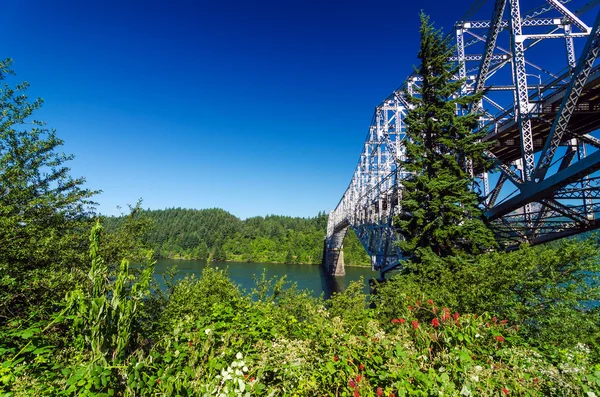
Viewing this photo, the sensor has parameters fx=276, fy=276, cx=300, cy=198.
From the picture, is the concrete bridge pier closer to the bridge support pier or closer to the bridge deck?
the bridge support pier

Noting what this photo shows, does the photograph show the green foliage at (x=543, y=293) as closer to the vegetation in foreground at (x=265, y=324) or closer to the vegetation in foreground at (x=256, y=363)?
the vegetation in foreground at (x=265, y=324)

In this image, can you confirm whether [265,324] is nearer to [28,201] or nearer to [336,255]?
[28,201]

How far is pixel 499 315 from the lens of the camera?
5305 millimetres

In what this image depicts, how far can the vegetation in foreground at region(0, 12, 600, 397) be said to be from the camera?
2.15 m

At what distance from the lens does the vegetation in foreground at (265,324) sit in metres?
2.15

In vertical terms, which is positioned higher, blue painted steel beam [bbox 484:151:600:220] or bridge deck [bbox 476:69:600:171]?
bridge deck [bbox 476:69:600:171]

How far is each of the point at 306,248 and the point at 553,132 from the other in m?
83.8

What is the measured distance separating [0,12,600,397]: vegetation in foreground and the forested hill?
67.7 metres

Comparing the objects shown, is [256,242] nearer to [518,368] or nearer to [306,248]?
[306,248]

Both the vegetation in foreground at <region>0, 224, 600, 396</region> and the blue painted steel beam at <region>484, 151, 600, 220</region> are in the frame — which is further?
the blue painted steel beam at <region>484, 151, 600, 220</region>

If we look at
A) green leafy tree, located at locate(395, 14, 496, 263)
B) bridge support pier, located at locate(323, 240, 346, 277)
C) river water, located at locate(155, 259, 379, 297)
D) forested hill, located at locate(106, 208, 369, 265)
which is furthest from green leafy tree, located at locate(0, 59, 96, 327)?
forested hill, located at locate(106, 208, 369, 265)

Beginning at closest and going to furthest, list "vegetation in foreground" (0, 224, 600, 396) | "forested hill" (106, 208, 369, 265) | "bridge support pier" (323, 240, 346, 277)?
"vegetation in foreground" (0, 224, 600, 396), "bridge support pier" (323, 240, 346, 277), "forested hill" (106, 208, 369, 265)

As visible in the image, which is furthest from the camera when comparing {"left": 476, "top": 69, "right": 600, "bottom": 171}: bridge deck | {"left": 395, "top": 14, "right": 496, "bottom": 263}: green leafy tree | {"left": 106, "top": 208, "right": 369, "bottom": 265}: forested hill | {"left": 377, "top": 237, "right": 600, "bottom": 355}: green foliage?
{"left": 106, "top": 208, "right": 369, "bottom": 265}: forested hill

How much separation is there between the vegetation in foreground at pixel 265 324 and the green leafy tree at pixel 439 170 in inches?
5.7
